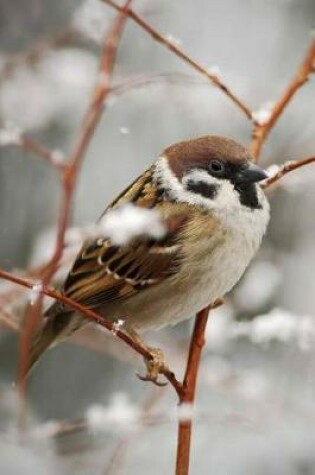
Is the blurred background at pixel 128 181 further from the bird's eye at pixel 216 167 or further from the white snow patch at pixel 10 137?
the white snow patch at pixel 10 137

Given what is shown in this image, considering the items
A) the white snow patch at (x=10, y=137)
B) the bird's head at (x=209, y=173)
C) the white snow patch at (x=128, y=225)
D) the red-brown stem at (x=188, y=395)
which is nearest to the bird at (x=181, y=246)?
the bird's head at (x=209, y=173)

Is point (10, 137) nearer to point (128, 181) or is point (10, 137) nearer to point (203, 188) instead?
point (203, 188)

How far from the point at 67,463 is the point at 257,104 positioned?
2.20 meters

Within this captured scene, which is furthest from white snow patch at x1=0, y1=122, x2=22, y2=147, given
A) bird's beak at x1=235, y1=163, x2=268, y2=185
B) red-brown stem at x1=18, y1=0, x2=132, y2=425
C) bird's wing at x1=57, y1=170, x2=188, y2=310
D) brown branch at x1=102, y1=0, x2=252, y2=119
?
bird's beak at x1=235, y1=163, x2=268, y2=185

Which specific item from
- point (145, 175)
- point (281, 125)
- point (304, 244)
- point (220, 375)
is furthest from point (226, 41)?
point (145, 175)

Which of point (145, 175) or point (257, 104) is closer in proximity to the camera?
point (145, 175)

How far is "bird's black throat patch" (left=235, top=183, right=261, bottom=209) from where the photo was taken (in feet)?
8.43

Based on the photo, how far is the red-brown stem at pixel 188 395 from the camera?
1884 millimetres

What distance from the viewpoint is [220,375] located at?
11.3 ft

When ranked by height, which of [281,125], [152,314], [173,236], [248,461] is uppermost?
[173,236]

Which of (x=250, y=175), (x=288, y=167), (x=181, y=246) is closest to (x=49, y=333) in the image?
(x=181, y=246)

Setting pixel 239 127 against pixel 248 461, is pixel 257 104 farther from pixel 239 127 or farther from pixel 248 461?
pixel 248 461

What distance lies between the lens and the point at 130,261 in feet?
8.84

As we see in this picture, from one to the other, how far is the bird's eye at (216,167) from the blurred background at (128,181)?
25 cm
